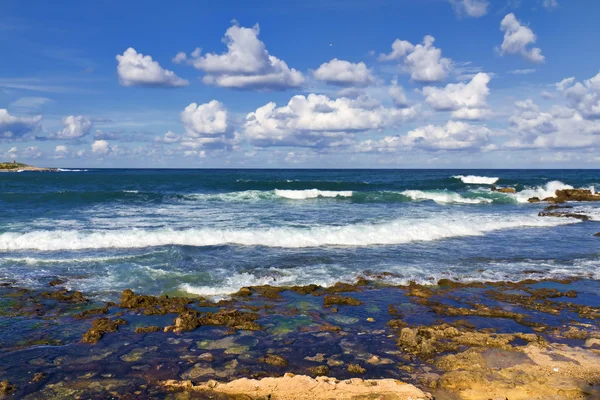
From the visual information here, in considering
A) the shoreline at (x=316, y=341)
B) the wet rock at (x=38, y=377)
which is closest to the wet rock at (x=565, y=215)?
the shoreline at (x=316, y=341)

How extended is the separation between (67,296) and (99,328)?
2.84 meters

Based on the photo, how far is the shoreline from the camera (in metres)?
6.80

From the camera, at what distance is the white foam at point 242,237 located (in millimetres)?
17953

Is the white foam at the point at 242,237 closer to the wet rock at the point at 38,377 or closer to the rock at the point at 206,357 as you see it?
the rock at the point at 206,357

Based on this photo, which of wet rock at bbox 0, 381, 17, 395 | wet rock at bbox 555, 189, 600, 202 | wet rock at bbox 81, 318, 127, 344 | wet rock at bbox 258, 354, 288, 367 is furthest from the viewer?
wet rock at bbox 555, 189, 600, 202

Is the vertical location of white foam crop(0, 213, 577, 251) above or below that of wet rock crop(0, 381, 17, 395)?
above

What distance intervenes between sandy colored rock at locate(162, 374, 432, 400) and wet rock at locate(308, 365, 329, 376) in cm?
29

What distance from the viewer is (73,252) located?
1669cm

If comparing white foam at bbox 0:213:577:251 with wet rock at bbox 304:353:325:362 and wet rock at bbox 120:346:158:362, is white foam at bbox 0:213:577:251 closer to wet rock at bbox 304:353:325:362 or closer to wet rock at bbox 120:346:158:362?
wet rock at bbox 120:346:158:362

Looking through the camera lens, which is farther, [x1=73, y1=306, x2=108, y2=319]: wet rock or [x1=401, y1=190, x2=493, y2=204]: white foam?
[x1=401, y1=190, x2=493, y2=204]: white foam

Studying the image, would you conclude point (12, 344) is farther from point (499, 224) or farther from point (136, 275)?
point (499, 224)

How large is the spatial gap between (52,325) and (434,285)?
386 inches

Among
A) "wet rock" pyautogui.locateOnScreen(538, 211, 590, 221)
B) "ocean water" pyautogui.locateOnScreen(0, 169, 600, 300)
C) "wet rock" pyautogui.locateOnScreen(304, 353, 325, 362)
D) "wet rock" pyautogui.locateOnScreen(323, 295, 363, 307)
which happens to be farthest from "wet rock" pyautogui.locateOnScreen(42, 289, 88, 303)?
"wet rock" pyautogui.locateOnScreen(538, 211, 590, 221)

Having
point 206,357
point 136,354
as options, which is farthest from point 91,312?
point 206,357
